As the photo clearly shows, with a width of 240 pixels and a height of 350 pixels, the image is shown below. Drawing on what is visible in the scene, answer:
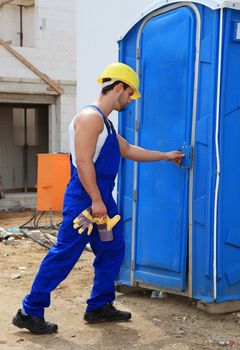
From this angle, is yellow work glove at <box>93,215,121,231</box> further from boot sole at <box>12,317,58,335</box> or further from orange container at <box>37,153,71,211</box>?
orange container at <box>37,153,71,211</box>

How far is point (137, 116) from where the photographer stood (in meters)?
4.47

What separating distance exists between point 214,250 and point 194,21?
1772mm

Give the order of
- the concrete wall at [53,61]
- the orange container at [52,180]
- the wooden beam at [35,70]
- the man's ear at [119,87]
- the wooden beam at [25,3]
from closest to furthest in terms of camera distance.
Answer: the man's ear at [119,87] → the orange container at [52,180] → the wooden beam at [35,70] → the concrete wall at [53,61] → the wooden beam at [25,3]

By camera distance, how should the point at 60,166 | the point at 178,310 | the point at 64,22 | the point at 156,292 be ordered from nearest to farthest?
the point at 178,310 → the point at 156,292 → the point at 60,166 → the point at 64,22

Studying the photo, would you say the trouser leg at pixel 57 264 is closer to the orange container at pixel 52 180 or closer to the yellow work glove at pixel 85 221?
the yellow work glove at pixel 85 221

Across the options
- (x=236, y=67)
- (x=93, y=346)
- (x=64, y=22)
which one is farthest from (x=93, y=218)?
(x=64, y=22)

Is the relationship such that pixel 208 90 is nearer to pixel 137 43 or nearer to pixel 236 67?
pixel 236 67

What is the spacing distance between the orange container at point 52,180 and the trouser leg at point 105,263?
4.50 m

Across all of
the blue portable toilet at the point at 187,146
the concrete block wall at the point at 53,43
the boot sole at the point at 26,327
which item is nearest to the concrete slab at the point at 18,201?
the concrete block wall at the point at 53,43

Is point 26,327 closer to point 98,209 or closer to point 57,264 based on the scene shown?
point 57,264

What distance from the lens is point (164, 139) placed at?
425cm

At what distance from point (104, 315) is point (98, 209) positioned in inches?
39.0

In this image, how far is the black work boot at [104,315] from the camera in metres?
4.04

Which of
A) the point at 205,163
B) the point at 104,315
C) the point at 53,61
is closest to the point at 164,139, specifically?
the point at 205,163
